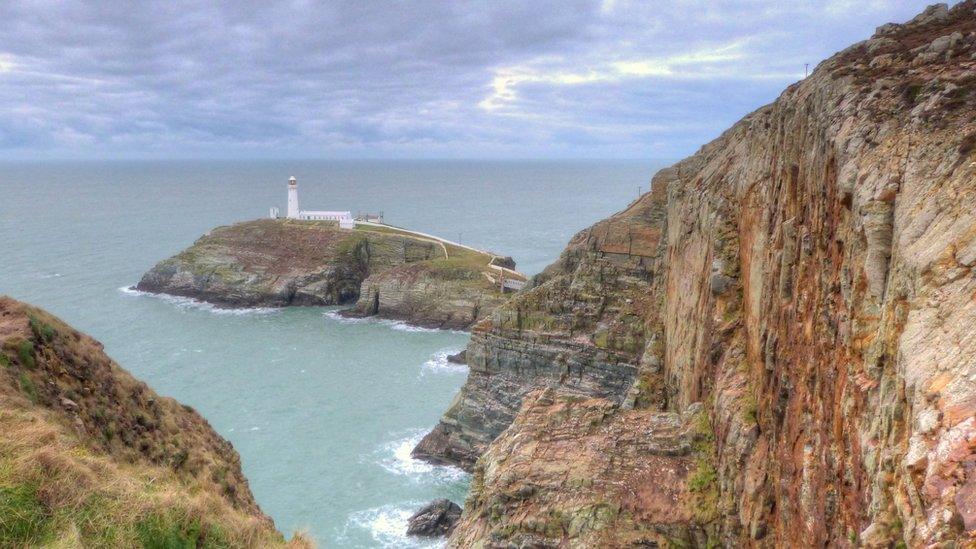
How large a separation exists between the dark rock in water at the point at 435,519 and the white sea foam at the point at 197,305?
53.0 meters

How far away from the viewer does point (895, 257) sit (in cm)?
870

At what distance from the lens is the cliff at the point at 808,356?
23.6ft

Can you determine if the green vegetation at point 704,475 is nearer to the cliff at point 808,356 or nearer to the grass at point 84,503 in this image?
the cliff at point 808,356

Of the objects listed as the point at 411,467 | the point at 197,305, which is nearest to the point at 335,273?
the point at 197,305

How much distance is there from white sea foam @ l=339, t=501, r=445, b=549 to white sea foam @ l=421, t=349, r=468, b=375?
22.7 m

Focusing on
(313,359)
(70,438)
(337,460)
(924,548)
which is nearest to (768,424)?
(924,548)

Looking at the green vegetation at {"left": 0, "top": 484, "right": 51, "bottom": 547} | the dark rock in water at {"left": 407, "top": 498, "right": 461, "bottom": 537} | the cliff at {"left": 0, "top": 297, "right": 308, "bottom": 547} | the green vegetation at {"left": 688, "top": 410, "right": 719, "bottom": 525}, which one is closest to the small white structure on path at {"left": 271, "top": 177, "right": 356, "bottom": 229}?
the dark rock in water at {"left": 407, "top": 498, "right": 461, "bottom": 537}

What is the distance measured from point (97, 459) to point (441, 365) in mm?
47235

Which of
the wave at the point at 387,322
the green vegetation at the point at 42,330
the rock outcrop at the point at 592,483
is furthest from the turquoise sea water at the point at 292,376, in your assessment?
the green vegetation at the point at 42,330

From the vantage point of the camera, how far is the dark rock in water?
34.7 m

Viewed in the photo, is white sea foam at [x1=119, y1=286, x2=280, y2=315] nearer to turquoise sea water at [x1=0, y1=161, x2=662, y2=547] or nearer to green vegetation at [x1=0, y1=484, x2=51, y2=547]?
turquoise sea water at [x1=0, y1=161, x2=662, y2=547]

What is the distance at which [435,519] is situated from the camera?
3512 cm

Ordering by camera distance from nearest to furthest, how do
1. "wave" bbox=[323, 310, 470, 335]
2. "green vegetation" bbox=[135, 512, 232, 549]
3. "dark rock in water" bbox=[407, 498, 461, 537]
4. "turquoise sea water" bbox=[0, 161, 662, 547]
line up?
1. "green vegetation" bbox=[135, 512, 232, 549]
2. "dark rock in water" bbox=[407, 498, 461, 537]
3. "turquoise sea water" bbox=[0, 161, 662, 547]
4. "wave" bbox=[323, 310, 470, 335]

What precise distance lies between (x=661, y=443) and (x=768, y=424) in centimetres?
524
